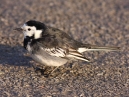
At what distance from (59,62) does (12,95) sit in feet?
4.38

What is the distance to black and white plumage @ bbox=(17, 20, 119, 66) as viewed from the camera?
7969mm

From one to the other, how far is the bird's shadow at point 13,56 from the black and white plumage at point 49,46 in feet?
2.43

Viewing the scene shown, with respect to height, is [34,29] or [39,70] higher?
[34,29]

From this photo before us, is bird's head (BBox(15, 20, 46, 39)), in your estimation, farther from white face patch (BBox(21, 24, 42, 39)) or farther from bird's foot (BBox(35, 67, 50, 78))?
bird's foot (BBox(35, 67, 50, 78))

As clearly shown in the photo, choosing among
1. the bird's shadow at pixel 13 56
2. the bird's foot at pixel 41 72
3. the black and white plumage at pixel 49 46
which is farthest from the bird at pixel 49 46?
Result: the bird's shadow at pixel 13 56

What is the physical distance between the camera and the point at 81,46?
8.46 metres

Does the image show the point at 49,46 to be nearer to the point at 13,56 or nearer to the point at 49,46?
the point at 49,46

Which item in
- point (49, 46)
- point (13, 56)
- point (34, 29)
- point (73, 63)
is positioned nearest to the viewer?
point (49, 46)

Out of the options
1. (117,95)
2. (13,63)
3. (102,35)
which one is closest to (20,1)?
(102,35)

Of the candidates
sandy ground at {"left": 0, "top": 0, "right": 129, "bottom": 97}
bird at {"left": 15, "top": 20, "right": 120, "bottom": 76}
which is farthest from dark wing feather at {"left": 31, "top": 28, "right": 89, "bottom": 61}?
sandy ground at {"left": 0, "top": 0, "right": 129, "bottom": 97}

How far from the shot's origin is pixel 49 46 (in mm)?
7988

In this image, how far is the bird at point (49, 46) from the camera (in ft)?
26.1

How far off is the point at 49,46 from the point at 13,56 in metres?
1.44

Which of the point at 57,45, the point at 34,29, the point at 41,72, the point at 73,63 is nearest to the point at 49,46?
the point at 57,45
